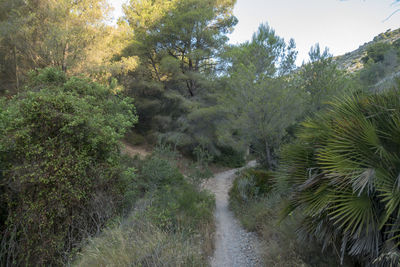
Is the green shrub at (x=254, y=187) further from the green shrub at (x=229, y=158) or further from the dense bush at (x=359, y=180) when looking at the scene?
the green shrub at (x=229, y=158)

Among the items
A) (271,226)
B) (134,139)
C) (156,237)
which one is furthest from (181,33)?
(156,237)

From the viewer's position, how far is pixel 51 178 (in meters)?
4.70

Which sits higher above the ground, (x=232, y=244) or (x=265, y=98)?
(x=265, y=98)

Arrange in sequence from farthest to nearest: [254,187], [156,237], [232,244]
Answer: [254,187]
[232,244]
[156,237]

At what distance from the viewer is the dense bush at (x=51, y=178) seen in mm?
4582

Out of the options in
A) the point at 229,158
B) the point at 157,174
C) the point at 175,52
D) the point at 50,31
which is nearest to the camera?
the point at 157,174

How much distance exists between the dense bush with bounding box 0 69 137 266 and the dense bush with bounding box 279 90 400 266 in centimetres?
468

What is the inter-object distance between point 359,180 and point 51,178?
5767 millimetres

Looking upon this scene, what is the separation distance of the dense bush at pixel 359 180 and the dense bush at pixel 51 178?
4678 millimetres

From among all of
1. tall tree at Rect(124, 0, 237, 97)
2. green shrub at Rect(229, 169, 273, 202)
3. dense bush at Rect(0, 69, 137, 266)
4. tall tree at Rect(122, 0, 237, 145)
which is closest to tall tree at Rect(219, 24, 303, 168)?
green shrub at Rect(229, 169, 273, 202)

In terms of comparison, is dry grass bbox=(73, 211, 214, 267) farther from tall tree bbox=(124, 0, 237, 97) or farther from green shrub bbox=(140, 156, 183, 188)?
tall tree bbox=(124, 0, 237, 97)

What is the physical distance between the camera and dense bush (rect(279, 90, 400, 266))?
2.55m

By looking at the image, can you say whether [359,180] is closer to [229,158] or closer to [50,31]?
[50,31]

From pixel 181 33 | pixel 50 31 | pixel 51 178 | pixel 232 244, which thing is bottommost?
pixel 232 244
